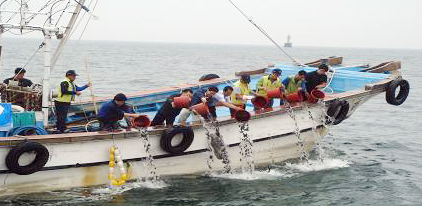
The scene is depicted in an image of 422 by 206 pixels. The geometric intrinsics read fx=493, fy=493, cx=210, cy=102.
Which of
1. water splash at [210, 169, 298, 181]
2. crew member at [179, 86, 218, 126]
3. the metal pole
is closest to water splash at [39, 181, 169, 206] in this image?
crew member at [179, 86, 218, 126]

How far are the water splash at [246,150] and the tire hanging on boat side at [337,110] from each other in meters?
2.25

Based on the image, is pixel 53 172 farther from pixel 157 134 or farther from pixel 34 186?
pixel 157 134

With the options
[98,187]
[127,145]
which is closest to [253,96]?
[127,145]

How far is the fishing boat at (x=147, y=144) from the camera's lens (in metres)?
8.55

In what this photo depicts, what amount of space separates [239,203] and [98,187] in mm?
2703

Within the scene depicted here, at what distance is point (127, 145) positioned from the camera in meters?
9.27

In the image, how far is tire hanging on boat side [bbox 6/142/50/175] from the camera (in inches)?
322

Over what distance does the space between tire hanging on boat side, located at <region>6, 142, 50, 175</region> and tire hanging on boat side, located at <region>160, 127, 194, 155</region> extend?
7.11ft

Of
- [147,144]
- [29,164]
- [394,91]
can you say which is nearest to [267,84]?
[394,91]

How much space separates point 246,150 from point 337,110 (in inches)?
A: 102

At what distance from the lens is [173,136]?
9484mm

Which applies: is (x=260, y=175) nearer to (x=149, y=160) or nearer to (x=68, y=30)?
(x=149, y=160)

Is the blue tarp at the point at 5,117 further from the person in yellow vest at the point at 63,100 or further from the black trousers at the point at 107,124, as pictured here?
A: the black trousers at the point at 107,124

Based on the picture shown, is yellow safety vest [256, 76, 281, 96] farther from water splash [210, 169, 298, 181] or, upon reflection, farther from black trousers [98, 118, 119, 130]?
black trousers [98, 118, 119, 130]
